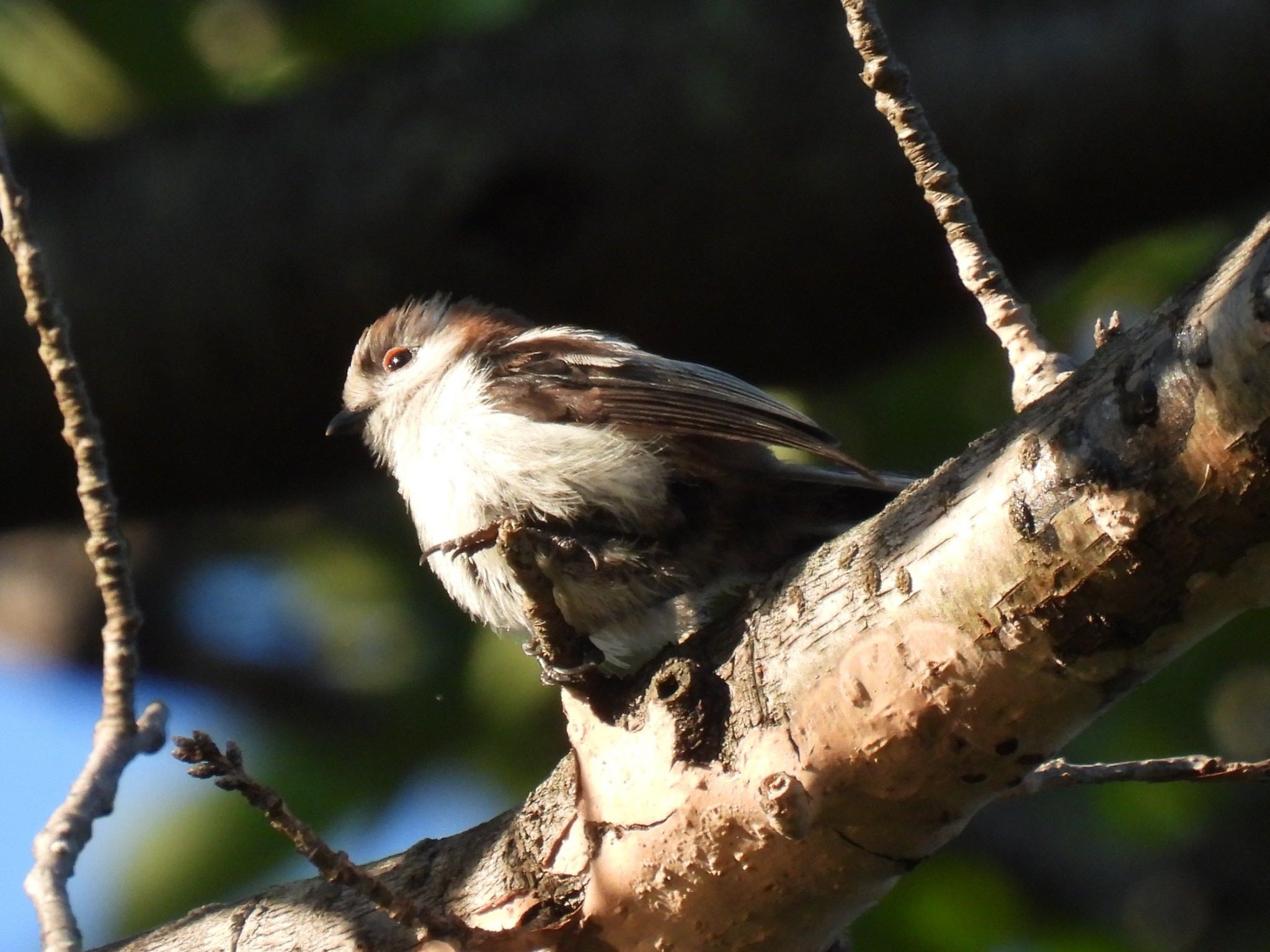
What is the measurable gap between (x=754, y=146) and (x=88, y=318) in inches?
106

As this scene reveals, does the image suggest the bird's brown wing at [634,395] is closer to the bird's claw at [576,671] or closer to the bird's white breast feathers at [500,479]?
the bird's white breast feathers at [500,479]

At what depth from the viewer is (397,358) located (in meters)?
5.41

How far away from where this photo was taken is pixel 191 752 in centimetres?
249

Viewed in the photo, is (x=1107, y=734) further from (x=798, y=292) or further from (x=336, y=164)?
(x=336, y=164)

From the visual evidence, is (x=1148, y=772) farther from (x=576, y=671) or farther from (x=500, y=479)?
(x=500, y=479)

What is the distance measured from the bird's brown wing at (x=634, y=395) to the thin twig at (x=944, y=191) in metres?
0.56

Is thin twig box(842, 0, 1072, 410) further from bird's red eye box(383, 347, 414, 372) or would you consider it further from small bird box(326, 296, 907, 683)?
bird's red eye box(383, 347, 414, 372)

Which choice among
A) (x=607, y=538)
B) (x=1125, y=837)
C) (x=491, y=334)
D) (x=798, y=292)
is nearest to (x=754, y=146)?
(x=798, y=292)

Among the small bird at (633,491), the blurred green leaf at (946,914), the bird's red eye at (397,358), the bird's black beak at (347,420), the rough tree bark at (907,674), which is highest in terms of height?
the bird's red eye at (397,358)

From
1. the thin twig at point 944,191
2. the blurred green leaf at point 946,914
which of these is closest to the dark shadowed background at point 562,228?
the blurred green leaf at point 946,914

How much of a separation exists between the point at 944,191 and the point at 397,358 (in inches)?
106

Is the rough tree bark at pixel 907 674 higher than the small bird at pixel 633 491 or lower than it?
lower

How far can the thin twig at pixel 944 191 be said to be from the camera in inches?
122

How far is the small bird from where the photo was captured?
3.75m
